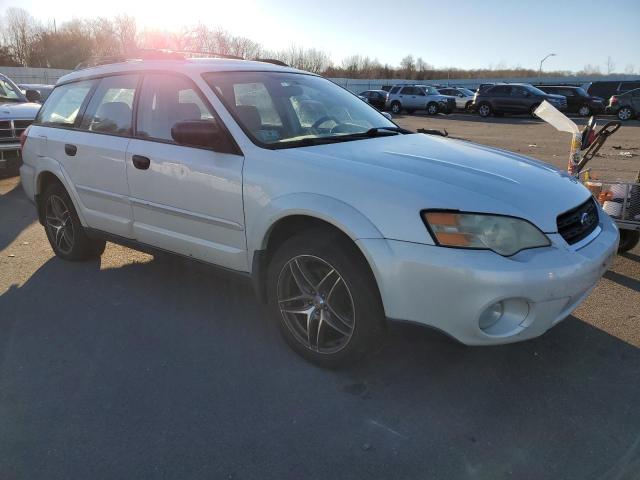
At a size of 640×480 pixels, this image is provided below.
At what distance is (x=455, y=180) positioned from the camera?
2.78m

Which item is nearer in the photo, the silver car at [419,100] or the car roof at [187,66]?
the car roof at [187,66]

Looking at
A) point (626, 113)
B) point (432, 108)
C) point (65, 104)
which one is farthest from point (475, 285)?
point (432, 108)

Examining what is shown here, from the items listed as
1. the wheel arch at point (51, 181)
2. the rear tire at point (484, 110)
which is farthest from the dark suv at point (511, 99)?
the wheel arch at point (51, 181)

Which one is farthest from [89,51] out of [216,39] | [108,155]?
[108,155]

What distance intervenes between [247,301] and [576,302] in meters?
2.29

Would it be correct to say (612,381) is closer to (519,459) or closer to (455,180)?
(519,459)

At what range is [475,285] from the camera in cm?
245

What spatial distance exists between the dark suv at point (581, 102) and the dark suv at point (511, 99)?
58 centimetres

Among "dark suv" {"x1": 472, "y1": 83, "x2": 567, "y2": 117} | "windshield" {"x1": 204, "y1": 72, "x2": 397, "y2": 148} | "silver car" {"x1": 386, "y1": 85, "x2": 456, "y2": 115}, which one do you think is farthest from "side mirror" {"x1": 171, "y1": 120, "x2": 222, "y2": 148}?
"silver car" {"x1": 386, "y1": 85, "x2": 456, "y2": 115}

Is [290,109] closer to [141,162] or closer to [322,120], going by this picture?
[322,120]

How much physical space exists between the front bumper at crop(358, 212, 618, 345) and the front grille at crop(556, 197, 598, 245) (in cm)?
11

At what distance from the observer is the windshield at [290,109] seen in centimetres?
345

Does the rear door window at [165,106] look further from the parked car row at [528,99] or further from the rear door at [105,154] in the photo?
the parked car row at [528,99]

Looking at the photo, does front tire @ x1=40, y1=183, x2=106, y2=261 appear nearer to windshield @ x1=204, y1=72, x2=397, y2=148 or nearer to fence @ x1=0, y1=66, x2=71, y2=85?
windshield @ x1=204, y1=72, x2=397, y2=148
